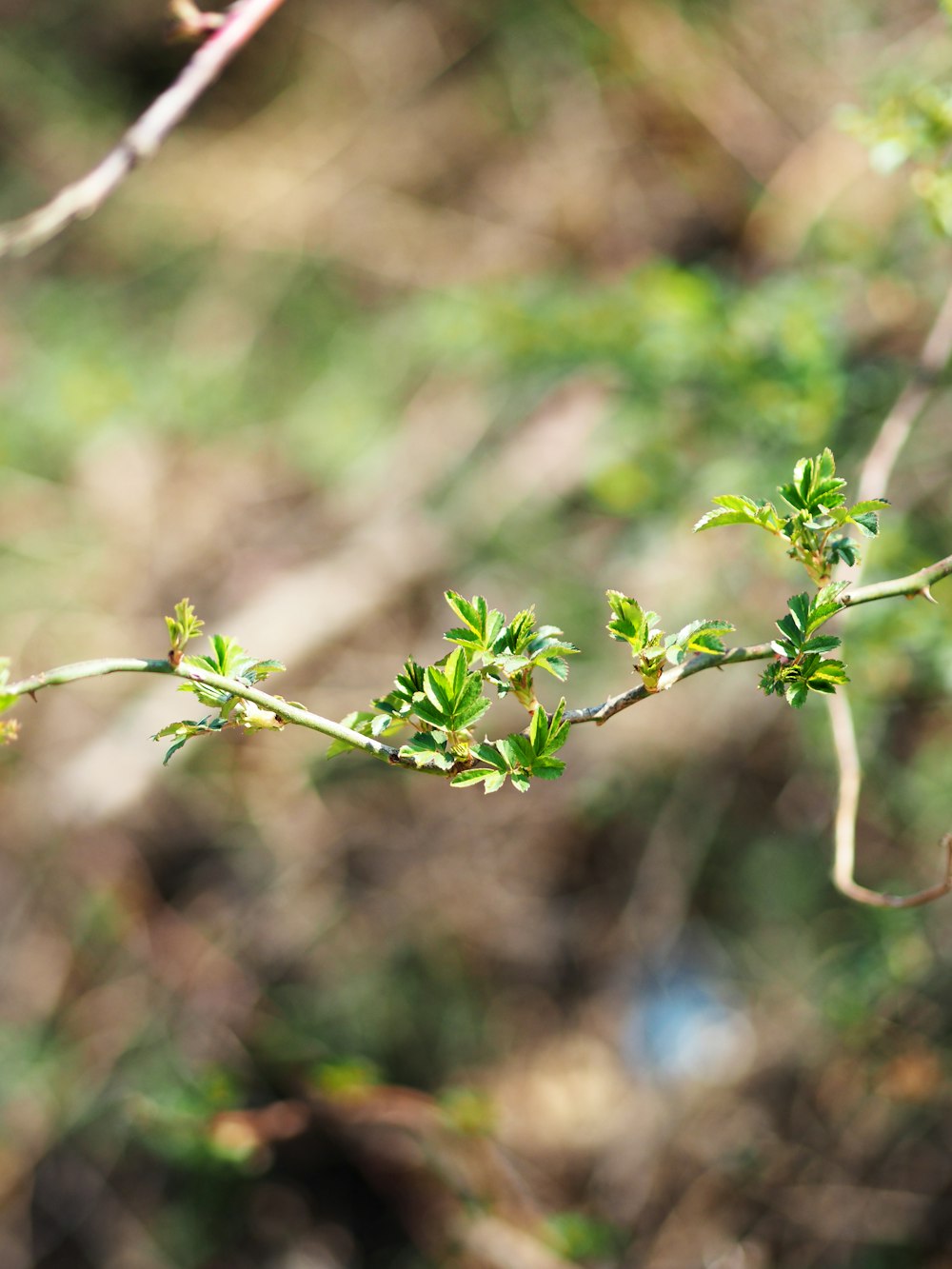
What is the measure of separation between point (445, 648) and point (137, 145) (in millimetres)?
2379

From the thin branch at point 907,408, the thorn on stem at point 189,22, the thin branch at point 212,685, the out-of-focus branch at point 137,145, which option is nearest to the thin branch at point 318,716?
the thin branch at point 212,685

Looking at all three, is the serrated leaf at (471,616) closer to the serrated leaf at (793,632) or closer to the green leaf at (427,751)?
the green leaf at (427,751)

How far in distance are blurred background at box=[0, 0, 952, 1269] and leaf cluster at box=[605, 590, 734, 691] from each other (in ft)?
2.73

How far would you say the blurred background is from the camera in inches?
81.3

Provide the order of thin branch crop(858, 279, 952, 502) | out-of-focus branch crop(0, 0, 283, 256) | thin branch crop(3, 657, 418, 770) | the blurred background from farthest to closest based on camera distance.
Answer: the blurred background → thin branch crop(858, 279, 952, 502) → out-of-focus branch crop(0, 0, 283, 256) → thin branch crop(3, 657, 418, 770)

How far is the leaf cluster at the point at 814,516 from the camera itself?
773 mm

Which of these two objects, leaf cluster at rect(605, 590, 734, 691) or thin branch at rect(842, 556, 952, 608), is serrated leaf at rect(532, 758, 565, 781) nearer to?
leaf cluster at rect(605, 590, 734, 691)

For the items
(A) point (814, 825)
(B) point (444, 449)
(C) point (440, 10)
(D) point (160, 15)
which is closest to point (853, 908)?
(A) point (814, 825)

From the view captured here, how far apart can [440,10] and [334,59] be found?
22.7 inches

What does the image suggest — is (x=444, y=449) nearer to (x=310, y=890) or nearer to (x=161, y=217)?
(x=310, y=890)

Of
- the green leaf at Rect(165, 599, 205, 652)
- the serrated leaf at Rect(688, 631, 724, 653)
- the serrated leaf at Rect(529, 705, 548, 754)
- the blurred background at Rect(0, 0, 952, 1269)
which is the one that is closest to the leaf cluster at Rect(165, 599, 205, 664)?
the green leaf at Rect(165, 599, 205, 652)

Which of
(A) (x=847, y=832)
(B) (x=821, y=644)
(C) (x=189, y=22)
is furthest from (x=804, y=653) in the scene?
(C) (x=189, y=22)

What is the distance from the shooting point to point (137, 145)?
1.02m

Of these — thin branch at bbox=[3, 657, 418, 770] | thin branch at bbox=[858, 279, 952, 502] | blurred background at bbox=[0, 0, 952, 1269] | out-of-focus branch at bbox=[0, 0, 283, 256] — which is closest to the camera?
thin branch at bbox=[3, 657, 418, 770]
